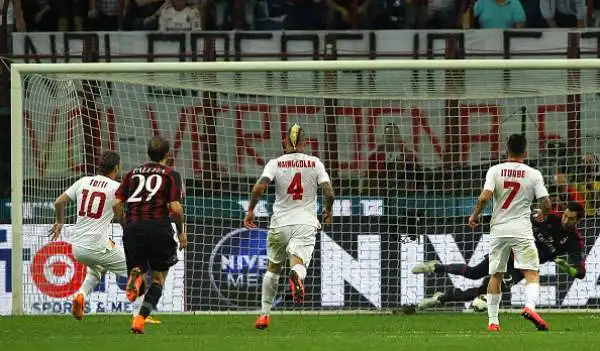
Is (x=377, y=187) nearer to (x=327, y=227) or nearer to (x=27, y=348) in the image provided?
(x=327, y=227)

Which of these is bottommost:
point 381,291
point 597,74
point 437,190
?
point 381,291

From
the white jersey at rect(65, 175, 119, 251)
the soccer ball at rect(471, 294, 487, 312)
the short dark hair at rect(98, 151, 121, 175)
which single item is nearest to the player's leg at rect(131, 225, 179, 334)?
the short dark hair at rect(98, 151, 121, 175)

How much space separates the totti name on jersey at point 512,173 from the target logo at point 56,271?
22.9 ft

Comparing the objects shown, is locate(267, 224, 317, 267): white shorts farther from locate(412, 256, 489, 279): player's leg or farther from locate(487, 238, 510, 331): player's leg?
locate(412, 256, 489, 279): player's leg

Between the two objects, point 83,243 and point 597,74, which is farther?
point 597,74

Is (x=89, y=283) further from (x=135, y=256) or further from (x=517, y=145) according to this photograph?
(x=517, y=145)

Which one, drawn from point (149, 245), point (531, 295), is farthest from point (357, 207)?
point (149, 245)

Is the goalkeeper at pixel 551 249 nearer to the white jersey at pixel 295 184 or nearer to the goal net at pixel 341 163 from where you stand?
the goal net at pixel 341 163

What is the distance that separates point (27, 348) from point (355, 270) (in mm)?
7569

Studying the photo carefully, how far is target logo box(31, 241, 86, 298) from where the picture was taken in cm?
1881

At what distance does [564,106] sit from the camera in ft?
62.3

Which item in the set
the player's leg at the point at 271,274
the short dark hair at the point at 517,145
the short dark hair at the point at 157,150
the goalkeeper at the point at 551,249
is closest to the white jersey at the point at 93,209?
the player's leg at the point at 271,274

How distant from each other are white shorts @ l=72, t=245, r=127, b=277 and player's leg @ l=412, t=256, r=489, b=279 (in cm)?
377

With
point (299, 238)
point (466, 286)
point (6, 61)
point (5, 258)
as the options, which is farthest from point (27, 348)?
point (6, 61)
